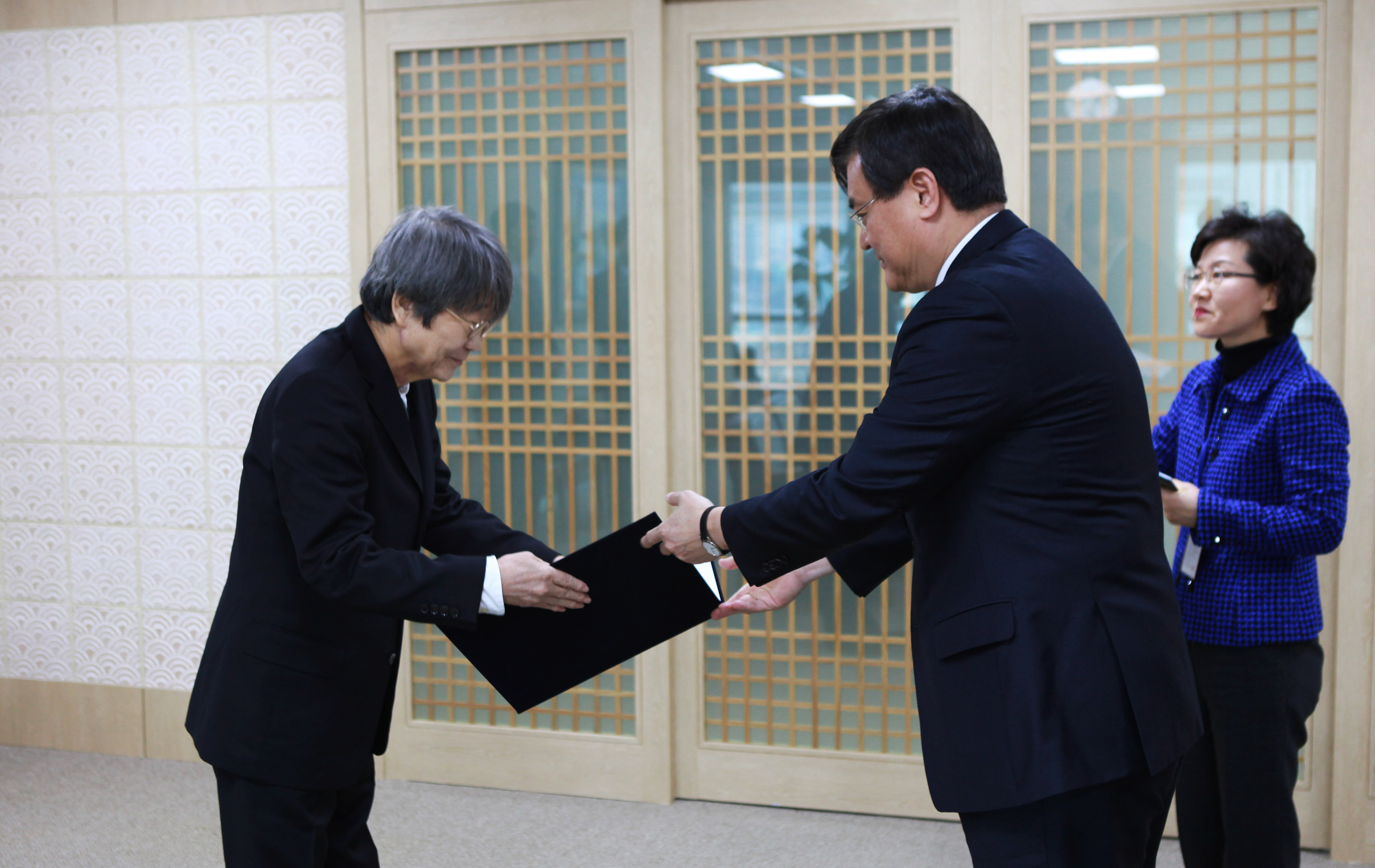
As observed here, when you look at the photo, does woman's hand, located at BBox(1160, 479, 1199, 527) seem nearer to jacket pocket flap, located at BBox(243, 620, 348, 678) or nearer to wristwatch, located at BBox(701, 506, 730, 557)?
wristwatch, located at BBox(701, 506, 730, 557)

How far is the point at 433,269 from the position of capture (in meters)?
1.83

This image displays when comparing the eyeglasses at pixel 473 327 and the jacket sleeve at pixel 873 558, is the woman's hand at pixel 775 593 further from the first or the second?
the eyeglasses at pixel 473 327

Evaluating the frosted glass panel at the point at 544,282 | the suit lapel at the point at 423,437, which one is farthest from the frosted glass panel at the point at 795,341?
the suit lapel at the point at 423,437

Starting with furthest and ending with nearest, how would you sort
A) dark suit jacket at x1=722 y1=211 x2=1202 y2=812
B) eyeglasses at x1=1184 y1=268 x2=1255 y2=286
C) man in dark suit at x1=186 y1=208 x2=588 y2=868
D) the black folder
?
eyeglasses at x1=1184 y1=268 x2=1255 y2=286 < the black folder < man in dark suit at x1=186 y1=208 x2=588 y2=868 < dark suit jacket at x1=722 y1=211 x2=1202 y2=812

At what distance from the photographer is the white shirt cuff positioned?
1.89 metres

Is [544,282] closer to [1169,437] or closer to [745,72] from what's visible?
[745,72]

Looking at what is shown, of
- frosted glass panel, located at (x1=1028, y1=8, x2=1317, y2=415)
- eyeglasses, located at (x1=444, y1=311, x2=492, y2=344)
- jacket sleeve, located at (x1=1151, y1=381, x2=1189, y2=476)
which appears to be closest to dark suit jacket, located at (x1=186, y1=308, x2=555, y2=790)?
eyeglasses, located at (x1=444, y1=311, x2=492, y2=344)

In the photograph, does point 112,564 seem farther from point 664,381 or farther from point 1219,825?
point 1219,825

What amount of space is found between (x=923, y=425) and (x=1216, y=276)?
1.06m

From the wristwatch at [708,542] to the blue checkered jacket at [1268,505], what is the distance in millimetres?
877

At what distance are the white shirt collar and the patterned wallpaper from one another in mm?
2396

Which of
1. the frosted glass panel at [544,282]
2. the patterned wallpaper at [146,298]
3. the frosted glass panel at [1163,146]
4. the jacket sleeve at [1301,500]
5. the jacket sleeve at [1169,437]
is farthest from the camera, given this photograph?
the patterned wallpaper at [146,298]

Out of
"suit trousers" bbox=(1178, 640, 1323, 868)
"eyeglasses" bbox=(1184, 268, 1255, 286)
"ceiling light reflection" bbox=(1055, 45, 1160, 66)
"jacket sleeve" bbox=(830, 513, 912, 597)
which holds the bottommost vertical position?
"suit trousers" bbox=(1178, 640, 1323, 868)

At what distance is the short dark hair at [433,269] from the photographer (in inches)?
72.4
